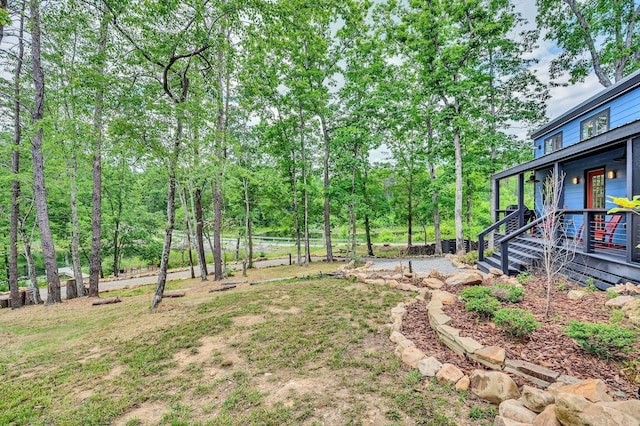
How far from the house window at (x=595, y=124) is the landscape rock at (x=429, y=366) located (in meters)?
8.48

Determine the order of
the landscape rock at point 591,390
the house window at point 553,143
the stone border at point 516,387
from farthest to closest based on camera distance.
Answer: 1. the house window at point 553,143
2. the landscape rock at point 591,390
3. the stone border at point 516,387

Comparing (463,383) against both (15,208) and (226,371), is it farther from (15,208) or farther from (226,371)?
(15,208)

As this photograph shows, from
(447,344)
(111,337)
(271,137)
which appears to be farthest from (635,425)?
(271,137)

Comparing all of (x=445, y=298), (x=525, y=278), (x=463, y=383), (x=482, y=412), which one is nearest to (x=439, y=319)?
(x=445, y=298)

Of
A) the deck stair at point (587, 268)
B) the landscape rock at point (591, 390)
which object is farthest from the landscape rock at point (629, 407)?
the deck stair at point (587, 268)

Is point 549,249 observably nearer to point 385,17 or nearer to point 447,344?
point 447,344

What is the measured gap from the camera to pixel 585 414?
1.76m

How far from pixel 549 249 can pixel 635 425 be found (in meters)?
2.93

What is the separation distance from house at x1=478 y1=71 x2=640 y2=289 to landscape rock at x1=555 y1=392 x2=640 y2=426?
325 cm

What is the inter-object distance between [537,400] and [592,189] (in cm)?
891

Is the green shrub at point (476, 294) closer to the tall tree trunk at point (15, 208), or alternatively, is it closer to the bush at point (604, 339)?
the bush at point (604, 339)

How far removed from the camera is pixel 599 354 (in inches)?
108

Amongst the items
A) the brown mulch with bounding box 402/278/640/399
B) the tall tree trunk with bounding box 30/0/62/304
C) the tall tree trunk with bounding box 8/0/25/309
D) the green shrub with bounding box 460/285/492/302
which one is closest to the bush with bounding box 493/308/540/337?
the brown mulch with bounding box 402/278/640/399

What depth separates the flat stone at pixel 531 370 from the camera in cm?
251
